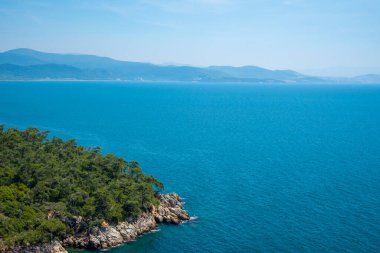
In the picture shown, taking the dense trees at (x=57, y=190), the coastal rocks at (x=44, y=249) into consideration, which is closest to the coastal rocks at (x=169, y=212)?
the dense trees at (x=57, y=190)

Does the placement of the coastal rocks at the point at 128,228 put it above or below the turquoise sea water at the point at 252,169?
below

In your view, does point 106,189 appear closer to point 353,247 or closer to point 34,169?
point 34,169

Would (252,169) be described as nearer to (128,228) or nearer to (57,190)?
(128,228)

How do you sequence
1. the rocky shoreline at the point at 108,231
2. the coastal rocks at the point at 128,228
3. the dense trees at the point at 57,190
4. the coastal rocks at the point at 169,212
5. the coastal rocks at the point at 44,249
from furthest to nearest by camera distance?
1. the coastal rocks at the point at 169,212
2. the coastal rocks at the point at 128,228
3. the dense trees at the point at 57,190
4. the rocky shoreline at the point at 108,231
5. the coastal rocks at the point at 44,249

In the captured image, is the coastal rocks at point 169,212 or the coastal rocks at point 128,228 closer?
the coastal rocks at point 128,228

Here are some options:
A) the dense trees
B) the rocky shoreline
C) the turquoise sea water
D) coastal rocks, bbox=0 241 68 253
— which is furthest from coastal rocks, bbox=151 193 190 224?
coastal rocks, bbox=0 241 68 253

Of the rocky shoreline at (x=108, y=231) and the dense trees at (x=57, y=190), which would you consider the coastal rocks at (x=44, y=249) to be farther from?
the dense trees at (x=57, y=190)

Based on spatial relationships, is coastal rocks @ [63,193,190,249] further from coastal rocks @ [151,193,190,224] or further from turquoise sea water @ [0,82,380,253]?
turquoise sea water @ [0,82,380,253]

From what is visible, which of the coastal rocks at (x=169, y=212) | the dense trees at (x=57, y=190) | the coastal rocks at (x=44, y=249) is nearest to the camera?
the coastal rocks at (x=44, y=249)
